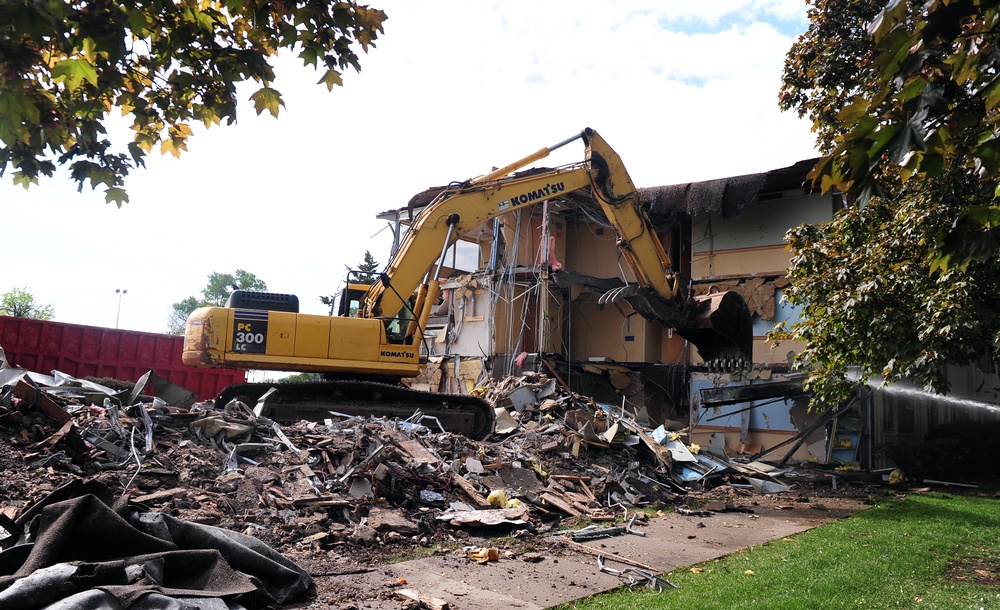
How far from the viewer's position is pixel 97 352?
19.1 metres

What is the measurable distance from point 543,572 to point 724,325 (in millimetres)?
9015

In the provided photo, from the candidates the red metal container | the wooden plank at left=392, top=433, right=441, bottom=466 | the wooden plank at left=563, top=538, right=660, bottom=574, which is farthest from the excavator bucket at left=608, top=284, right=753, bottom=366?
the red metal container

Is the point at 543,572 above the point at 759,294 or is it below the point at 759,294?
below

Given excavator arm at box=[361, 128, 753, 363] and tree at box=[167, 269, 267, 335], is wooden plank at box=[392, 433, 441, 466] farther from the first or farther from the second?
tree at box=[167, 269, 267, 335]

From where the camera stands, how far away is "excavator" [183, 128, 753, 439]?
11961 millimetres

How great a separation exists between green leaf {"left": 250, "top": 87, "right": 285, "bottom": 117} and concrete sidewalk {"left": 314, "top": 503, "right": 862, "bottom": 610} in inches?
141

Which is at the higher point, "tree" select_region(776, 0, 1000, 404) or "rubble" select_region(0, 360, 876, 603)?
"tree" select_region(776, 0, 1000, 404)

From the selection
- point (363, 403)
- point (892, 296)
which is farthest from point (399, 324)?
point (892, 296)

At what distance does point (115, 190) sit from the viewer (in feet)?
17.3

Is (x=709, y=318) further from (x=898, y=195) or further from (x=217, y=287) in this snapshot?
(x=217, y=287)

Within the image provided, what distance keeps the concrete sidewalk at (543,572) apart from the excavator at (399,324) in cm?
515

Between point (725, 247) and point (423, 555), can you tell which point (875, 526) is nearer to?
point (423, 555)

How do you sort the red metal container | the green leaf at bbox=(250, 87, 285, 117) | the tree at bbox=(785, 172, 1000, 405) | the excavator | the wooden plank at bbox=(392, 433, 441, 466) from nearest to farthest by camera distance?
the green leaf at bbox=(250, 87, 285, 117), the tree at bbox=(785, 172, 1000, 405), the wooden plank at bbox=(392, 433, 441, 466), the excavator, the red metal container

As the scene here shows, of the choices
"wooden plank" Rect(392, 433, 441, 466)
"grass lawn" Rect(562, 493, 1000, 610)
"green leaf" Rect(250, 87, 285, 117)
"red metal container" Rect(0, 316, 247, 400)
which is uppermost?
"green leaf" Rect(250, 87, 285, 117)
